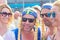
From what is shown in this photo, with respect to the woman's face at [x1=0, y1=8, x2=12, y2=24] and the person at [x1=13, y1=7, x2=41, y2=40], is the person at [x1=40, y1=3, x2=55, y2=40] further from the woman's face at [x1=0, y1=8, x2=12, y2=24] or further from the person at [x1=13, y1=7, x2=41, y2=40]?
the woman's face at [x1=0, y1=8, x2=12, y2=24]

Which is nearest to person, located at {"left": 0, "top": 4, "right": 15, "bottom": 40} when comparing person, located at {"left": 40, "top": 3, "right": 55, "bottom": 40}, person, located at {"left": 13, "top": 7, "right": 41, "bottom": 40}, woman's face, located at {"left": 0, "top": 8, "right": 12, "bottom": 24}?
woman's face, located at {"left": 0, "top": 8, "right": 12, "bottom": 24}

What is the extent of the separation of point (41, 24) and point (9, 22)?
493 millimetres

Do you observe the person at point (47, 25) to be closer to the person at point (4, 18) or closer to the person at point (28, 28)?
the person at point (28, 28)

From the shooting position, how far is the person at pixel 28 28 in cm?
244

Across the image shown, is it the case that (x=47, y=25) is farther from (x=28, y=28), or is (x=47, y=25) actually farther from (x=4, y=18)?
(x=4, y=18)

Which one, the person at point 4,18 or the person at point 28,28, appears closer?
the person at point 28,28

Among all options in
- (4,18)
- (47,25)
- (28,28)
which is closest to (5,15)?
(4,18)

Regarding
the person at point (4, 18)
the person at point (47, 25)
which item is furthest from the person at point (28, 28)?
the person at point (4, 18)

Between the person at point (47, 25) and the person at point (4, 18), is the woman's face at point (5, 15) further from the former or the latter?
the person at point (47, 25)

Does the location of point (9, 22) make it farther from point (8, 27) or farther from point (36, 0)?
point (36, 0)

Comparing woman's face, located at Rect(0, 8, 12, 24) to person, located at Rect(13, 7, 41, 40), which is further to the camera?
woman's face, located at Rect(0, 8, 12, 24)

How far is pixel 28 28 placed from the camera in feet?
8.05

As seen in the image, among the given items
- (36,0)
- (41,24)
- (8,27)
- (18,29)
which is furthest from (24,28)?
(36,0)

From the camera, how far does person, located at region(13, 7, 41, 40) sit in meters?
2.44
